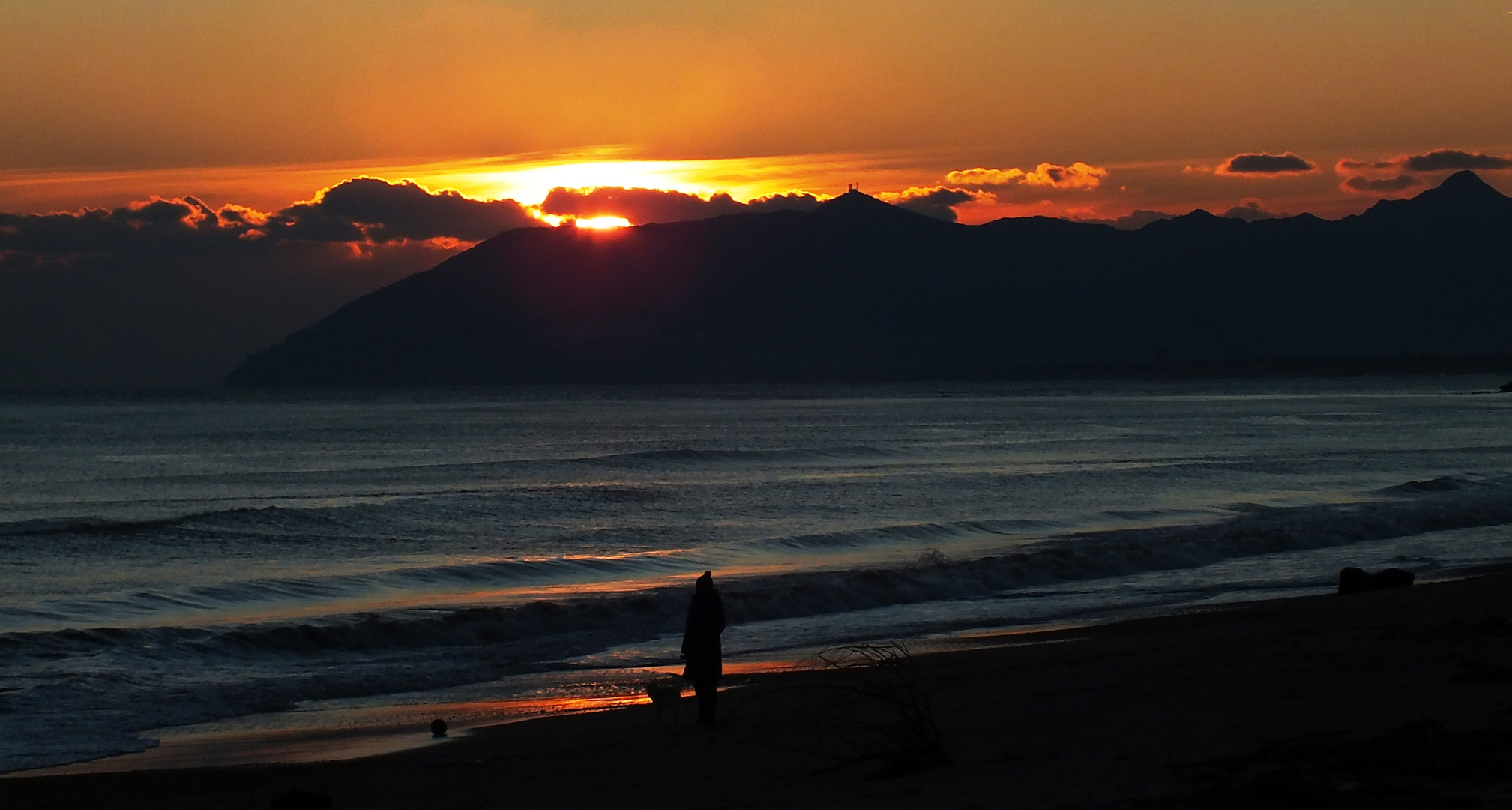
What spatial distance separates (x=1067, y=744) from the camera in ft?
28.8

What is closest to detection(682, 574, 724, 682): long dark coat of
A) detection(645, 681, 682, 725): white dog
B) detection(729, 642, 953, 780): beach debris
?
detection(645, 681, 682, 725): white dog

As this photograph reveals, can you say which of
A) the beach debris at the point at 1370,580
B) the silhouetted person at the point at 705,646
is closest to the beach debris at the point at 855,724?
the silhouetted person at the point at 705,646

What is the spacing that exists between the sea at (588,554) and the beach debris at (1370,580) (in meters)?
2.28

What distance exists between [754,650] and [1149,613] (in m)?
5.93

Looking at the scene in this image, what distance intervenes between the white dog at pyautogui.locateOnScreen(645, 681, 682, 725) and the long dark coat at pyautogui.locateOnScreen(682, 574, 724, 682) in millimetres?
208

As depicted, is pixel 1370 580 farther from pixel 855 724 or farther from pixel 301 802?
pixel 301 802

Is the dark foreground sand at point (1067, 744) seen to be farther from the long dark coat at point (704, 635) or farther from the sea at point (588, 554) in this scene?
the sea at point (588, 554)

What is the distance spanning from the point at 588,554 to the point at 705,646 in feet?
53.8

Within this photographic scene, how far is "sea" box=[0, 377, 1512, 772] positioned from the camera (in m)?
16.0

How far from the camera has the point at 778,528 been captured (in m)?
32.0

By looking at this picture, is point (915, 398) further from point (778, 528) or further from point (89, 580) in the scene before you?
point (89, 580)

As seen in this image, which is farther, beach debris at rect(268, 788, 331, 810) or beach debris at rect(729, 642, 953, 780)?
beach debris at rect(268, 788, 331, 810)

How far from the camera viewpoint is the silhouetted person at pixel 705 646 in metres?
11.6

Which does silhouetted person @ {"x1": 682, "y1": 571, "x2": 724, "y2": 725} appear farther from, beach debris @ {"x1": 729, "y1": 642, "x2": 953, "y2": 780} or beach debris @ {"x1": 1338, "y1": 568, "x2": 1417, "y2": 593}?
beach debris @ {"x1": 1338, "y1": 568, "x2": 1417, "y2": 593}
